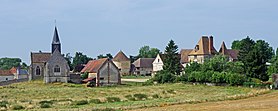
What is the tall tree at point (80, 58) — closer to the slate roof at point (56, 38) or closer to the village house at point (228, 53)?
the village house at point (228, 53)

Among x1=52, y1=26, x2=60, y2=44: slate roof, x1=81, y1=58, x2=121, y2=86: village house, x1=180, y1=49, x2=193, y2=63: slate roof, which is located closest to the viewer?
x1=81, y1=58, x2=121, y2=86: village house

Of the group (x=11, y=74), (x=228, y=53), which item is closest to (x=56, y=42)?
(x=228, y=53)

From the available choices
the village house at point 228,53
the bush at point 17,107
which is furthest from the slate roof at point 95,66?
the bush at point 17,107

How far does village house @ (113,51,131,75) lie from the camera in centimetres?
13412

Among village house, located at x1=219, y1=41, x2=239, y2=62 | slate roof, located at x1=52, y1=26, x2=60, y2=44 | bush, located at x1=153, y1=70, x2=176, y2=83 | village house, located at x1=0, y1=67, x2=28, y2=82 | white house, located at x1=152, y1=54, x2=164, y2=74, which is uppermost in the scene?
slate roof, located at x1=52, y1=26, x2=60, y2=44

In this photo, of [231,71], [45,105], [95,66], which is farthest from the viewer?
[95,66]

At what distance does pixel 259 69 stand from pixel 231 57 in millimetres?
50139

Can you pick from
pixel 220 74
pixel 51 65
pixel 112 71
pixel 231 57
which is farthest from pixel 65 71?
pixel 231 57

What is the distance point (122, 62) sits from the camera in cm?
13412

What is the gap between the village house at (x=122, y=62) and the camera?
440ft

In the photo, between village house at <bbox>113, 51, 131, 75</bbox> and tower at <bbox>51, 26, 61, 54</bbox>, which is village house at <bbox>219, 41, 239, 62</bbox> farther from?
tower at <bbox>51, 26, 61, 54</bbox>

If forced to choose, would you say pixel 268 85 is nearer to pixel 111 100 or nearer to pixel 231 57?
pixel 111 100

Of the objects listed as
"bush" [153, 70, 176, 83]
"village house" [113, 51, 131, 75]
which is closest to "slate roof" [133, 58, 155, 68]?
"village house" [113, 51, 131, 75]

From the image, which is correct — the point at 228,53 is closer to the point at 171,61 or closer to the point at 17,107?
the point at 171,61
